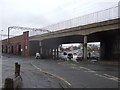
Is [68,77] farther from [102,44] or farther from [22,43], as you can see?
[22,43]

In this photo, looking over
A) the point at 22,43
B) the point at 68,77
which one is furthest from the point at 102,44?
the point at 68,77

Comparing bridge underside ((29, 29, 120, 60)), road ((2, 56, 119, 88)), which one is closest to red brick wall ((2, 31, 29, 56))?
bridge underside ((29, 29, 120, 60))

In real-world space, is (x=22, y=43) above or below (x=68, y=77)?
above

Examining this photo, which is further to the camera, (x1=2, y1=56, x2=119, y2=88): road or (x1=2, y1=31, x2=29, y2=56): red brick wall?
(x1=2, y1=31, x2=29, y2=56): red brick wall

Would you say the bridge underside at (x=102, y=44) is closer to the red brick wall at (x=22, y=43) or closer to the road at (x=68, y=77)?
the red brick wall at (x=22, y=43)

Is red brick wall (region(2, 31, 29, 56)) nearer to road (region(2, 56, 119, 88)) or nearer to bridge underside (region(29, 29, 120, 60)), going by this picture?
bridge underside (region(29, 29, 120, 60))

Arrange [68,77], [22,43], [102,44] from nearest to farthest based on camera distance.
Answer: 1. [68,77]
2. [102,44]
3. [22,43]

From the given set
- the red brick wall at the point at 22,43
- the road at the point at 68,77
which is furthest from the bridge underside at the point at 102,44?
the road at the point at 68,77

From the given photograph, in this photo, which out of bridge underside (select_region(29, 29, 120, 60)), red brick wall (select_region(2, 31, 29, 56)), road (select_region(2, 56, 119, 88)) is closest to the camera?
road (select_region(2, 56, 119, 88))

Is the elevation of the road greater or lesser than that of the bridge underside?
lesser

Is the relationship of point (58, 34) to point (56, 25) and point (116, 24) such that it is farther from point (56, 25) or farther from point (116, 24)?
point (116, 24)

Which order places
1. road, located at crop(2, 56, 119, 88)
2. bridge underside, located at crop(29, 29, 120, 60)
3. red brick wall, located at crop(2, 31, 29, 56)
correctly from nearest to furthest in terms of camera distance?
road, located at crop(2, 56, 119, 88)
bridge underside, located at crop(29, 29, 120, 60)
red brick wall, located at crop(2, 31, 29, 56)

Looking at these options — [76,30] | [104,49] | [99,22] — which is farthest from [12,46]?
[99,22]

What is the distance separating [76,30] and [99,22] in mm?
7518
